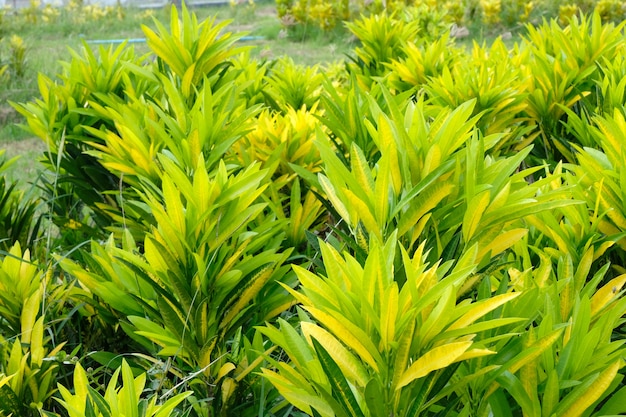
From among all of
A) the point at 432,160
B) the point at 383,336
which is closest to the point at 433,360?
the point at 383,336

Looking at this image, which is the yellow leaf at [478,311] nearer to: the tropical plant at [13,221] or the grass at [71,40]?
the tropical plant at [13,221]

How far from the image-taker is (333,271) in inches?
41.5

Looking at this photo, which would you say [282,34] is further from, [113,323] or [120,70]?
[113,323]

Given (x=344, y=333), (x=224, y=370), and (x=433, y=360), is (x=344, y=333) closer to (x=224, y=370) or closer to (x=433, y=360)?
(x=433, y=360)

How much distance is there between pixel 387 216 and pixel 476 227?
16cm

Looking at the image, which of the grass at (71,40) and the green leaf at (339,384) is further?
the grass at (71,40)

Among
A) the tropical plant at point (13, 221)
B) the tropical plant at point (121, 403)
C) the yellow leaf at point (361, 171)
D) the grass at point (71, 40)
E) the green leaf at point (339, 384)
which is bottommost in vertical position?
the grass at point (71, 40)

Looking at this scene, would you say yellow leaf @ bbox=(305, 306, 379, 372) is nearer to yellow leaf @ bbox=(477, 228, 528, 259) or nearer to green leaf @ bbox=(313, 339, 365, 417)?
green leaf @ bbox=(313, 339, 365, 417)

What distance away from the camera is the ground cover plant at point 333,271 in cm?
98

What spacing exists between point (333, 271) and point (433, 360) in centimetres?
22

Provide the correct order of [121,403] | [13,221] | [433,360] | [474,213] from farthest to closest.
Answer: [13,221]
[474,213]
[121,403]
[433,360]

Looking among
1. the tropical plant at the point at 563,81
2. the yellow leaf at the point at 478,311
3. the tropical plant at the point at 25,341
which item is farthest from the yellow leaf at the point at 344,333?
the tropical plant at the point at 563,81

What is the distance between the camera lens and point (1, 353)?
1.53m

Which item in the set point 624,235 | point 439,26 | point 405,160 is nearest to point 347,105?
point 405,160
